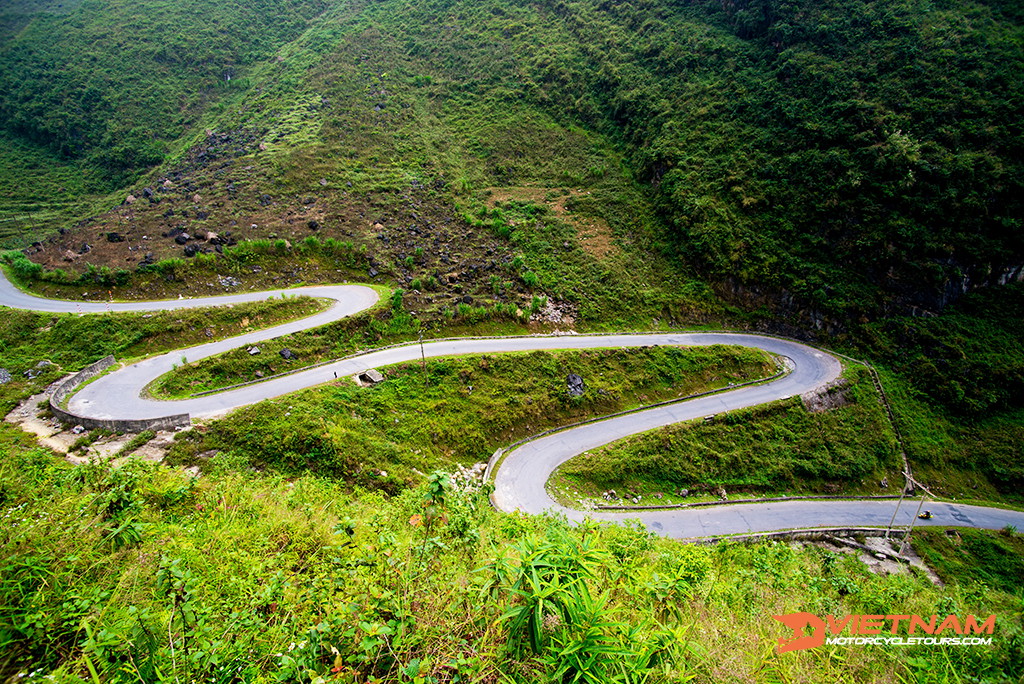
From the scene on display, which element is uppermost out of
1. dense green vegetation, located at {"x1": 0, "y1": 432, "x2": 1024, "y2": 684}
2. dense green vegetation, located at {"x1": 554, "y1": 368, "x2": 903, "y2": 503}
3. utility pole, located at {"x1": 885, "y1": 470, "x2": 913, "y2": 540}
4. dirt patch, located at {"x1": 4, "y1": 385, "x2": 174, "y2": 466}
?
dense green vegetation, located at {"x1": 0, "y1": 432, "x2": 1024, "y2": 684}

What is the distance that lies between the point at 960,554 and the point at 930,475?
14.2ft

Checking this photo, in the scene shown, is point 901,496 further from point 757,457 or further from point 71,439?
point 71,439

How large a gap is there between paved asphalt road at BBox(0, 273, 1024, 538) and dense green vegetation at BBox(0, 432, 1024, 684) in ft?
29.3

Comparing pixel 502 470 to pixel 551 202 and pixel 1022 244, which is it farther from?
pixel 1022 244

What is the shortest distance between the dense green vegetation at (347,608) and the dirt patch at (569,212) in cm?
2700

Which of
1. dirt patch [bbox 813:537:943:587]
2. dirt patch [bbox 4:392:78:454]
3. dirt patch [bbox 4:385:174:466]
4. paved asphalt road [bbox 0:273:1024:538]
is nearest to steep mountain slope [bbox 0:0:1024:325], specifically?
paved asphalt road [bbox 0:273:1024:538]

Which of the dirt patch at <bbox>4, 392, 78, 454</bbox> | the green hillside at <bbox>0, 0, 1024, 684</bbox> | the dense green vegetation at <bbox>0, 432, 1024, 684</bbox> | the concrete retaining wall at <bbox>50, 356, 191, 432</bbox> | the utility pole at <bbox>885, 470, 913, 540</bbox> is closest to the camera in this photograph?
the dense green vegetation at <bbox>0, 432, 1024, 684</bbox>

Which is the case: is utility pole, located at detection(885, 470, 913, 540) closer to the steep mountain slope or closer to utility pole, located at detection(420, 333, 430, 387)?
the steep mountain slope

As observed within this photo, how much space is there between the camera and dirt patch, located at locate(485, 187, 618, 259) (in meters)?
30.4

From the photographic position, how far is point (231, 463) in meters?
12.2

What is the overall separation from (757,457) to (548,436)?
1048 centimetres

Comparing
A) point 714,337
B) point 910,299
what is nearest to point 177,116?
point 714,337

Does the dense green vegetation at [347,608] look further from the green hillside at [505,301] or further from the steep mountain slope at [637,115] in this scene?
the steep mountain slope at [637,115]

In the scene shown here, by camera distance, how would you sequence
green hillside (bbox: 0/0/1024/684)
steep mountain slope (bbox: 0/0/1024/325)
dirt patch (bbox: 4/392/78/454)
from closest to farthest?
1. green hillside (bbox: 0/0/1024/684)
2. dirt patch (bbox: 4/392/78/454)
3. steep mountain slope (bbox: 0/0/1024/325)
